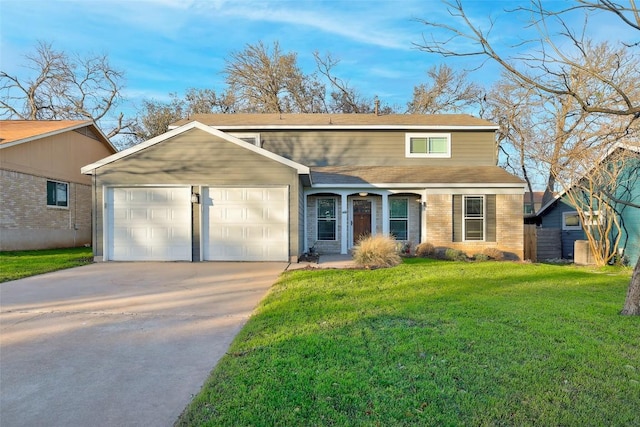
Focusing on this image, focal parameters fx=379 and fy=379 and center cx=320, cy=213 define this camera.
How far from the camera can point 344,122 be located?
53.2 ft

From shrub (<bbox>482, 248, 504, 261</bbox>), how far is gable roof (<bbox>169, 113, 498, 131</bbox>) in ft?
17.5

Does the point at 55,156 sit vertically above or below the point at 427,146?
below

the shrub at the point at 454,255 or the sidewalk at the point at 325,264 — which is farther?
the shrub at the point at 454,255

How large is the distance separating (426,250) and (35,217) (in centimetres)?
1515

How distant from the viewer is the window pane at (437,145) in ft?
51.6

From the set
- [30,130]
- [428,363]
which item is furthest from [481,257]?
[30,130]

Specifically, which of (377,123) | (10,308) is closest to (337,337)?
(10,308)

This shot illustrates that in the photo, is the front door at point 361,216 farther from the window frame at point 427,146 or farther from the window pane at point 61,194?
the window pane at point 61,194

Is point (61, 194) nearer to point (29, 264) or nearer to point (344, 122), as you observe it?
point (29, 264)

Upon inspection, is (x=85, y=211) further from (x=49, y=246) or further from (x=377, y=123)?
(x=377, y=123)

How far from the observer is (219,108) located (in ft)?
93.4

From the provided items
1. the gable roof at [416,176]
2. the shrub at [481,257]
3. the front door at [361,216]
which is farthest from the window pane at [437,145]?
the shrub at [481,257]

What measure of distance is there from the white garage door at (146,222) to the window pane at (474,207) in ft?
31.1

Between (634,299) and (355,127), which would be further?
(355,127)
